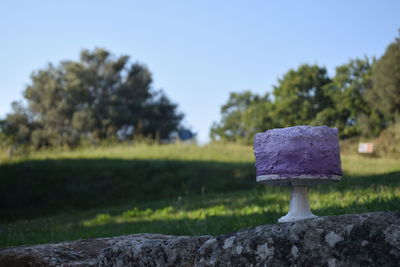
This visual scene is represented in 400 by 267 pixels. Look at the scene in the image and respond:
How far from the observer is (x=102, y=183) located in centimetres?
1558

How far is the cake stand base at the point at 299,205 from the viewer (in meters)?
4.42

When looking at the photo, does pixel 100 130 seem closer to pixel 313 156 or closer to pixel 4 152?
pixel 4 152

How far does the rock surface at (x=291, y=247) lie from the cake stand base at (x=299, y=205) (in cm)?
187

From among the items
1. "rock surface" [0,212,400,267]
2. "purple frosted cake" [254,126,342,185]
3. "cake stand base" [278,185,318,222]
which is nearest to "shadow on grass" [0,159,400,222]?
"cake stand base" [278,185,318,222]

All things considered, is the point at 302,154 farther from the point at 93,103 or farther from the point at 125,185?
the point at 93,103

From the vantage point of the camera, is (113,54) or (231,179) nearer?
(231,179)

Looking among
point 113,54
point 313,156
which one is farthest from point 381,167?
point 113,54

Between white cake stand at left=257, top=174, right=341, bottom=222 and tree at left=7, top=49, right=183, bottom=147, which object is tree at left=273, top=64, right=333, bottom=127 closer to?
tree at left=7, top=49, right=183, bottom=147

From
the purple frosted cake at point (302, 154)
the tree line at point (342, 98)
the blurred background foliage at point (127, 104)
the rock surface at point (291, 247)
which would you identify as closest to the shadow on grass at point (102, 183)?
the purple frosted cake at point (302, 154)

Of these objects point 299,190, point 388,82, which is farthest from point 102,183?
point 388,82

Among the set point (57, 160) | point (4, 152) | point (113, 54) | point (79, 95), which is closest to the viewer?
point (57, 160)

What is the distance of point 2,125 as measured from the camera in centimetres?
4216

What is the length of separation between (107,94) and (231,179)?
95.0 feet

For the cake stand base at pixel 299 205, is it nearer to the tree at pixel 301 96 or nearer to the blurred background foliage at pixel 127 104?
the blurred background foliage at pixel 127 104
